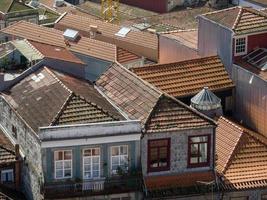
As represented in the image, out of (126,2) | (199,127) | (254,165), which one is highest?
(199,127)

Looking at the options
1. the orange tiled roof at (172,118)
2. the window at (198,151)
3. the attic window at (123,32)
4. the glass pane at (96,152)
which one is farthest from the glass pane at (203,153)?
the attic window at (123,32)

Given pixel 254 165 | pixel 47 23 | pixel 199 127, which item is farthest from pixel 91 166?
pixel 47 23

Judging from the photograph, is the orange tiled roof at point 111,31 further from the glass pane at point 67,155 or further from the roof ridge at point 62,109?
the glass pane at point 67,155

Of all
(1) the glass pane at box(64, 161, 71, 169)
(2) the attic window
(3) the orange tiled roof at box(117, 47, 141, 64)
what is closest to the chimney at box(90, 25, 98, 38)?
(2) the attic window

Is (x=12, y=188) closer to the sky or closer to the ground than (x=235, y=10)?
closer to the ground

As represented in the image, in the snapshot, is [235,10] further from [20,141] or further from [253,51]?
[20,141]
